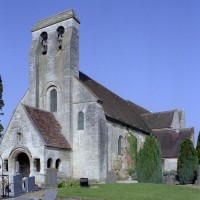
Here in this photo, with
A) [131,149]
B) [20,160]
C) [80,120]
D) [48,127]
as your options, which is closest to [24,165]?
[20,160]

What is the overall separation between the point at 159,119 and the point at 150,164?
933 inches

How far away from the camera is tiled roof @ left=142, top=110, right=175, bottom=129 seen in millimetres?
48906

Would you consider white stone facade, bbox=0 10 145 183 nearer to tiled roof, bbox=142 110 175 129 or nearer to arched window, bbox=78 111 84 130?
arched window, bbox=78 111 84 130

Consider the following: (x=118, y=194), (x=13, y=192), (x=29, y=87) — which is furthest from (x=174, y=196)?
(x=29, y=87)

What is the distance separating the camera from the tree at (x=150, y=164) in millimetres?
27375

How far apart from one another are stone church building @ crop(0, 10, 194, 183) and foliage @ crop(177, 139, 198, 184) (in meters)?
5.97

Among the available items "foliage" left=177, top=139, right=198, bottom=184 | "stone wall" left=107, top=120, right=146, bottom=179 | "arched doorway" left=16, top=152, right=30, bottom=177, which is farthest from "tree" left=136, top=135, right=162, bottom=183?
"arched doorway" left=16, top=152, right=30, bottom=177

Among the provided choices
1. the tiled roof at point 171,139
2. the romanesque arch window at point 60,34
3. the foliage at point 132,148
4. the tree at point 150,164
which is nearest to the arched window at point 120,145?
the foliage at point 132,148

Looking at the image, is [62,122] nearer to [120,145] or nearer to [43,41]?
[120,145]

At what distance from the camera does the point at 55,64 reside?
31953 mm

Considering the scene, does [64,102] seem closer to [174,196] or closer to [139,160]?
[139,160]

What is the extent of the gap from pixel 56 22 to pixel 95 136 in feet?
39.0

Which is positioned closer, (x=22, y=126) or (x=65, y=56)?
(x=22, y=126)

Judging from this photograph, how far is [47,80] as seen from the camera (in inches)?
1272
